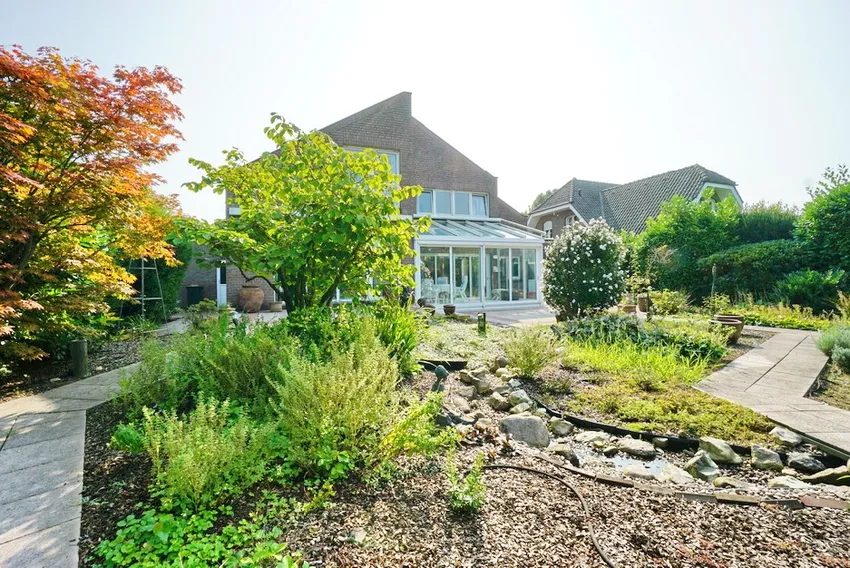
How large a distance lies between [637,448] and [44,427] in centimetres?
522

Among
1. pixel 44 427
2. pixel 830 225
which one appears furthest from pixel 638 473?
pixel 830 225

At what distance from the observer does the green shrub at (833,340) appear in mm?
6297

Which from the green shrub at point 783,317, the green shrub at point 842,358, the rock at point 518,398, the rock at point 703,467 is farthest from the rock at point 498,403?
the green shrub at point 783,317

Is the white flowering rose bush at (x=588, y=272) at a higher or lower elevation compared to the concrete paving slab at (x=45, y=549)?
higher

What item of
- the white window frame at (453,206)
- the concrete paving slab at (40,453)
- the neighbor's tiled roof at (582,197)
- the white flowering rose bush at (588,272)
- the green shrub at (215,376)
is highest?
the neighbor's tiled roof at (582,197)

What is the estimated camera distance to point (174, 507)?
216cm

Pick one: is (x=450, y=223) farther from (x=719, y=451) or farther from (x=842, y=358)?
(x=719, y=451)

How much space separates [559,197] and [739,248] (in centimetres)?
1260

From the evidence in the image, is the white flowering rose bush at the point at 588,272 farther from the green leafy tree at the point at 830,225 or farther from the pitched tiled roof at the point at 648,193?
the pitched tiled roof at the point at 648,193

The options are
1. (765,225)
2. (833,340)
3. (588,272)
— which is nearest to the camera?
(833,340)

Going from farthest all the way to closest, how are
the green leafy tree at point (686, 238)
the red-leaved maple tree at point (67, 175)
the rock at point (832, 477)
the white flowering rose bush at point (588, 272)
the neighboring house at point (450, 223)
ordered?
1. the neighboring house at point (450, 223)
2. the green leafy tree at point (686, 238)
3. the white flowering rose bush at point (588, 272)
4. the red-leaved maple tree at point (67, 175)
5. the rock at point (832, 477)

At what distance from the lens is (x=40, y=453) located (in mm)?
3021

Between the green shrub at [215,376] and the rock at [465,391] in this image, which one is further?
the rock at [465,391]

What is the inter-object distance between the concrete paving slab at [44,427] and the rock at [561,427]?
4.25m
